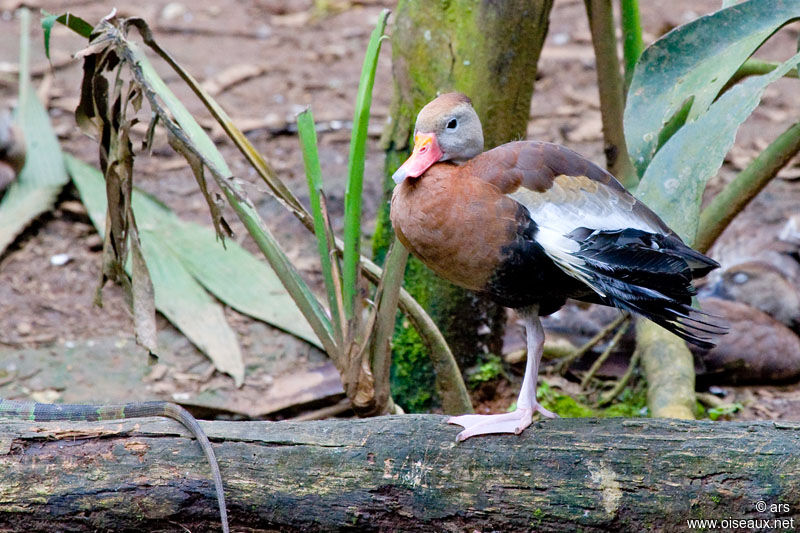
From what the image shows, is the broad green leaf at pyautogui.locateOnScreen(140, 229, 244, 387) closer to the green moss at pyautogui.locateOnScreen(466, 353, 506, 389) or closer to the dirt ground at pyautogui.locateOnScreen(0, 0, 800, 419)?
the dirt ground at pyautogui.locateOnScreen(0, 0, 800, 419)

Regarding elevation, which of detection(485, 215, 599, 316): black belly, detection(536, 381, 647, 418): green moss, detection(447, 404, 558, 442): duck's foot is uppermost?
detection(485, 215, 599, 316): black belly

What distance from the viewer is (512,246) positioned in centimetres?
243

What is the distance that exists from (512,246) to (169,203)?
3810 millimetres

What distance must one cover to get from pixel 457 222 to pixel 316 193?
0.72 meters

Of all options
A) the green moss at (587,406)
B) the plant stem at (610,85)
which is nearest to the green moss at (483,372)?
the green moss at (587,406)

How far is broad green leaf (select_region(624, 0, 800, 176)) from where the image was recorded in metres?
2.71

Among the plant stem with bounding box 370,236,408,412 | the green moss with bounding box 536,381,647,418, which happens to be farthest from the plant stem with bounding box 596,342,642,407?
the plant stem with bounding box 370,236,408,412

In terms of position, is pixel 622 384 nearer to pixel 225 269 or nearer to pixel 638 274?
pixel 638 274

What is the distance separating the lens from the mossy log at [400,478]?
2.38 metres

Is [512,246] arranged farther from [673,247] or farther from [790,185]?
[790,185]

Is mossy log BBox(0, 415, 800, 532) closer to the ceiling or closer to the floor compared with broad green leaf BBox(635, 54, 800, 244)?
closer to the floor

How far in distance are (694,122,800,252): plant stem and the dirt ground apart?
1.03 meters

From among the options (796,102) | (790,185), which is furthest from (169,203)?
(796,102)

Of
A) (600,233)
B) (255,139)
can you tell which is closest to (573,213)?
(600,233)
